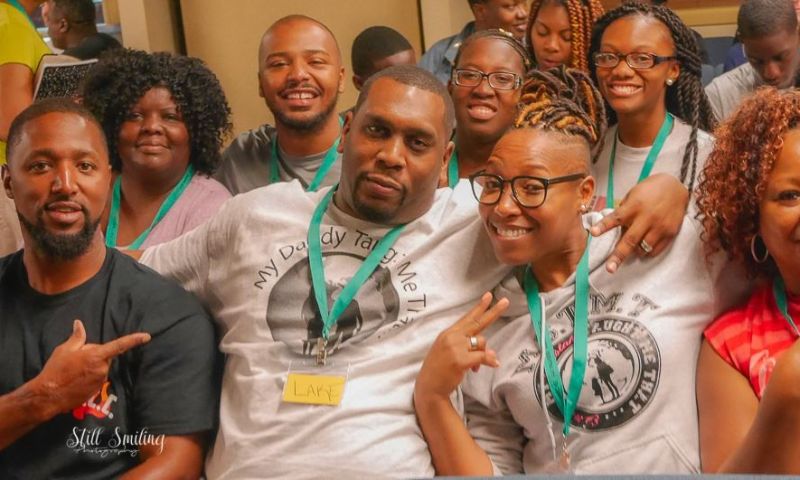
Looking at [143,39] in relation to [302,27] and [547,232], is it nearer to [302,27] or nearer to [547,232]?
[302,27]

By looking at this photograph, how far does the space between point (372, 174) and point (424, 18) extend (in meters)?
3.40

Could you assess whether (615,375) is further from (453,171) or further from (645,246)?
(453,171)

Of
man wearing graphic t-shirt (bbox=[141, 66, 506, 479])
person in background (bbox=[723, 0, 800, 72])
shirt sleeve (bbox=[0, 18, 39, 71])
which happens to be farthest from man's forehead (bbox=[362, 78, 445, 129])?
person in background (bbox=[723, 0, 800, 72])

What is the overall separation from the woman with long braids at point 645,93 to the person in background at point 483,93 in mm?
269

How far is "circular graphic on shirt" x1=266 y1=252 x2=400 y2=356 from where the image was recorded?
231 cm

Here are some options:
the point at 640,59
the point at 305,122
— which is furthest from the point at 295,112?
the point at 640,59

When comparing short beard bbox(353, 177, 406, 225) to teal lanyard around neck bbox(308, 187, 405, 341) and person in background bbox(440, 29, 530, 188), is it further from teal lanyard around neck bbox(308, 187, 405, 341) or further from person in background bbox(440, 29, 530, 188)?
person in background bbox(440, 29, 530, 188)

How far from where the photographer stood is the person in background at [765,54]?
3725 mm

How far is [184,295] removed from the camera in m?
2.44

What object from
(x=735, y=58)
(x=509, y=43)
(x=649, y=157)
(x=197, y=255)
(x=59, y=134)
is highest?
(x=509, y=43)

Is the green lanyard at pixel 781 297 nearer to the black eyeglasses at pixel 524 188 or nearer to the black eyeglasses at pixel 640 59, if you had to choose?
the black eyeglasses at pixel 524 188

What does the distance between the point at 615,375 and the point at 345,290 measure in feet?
2.13

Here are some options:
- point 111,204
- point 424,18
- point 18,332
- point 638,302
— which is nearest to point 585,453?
point 638,302

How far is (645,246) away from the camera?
85.0 inches
